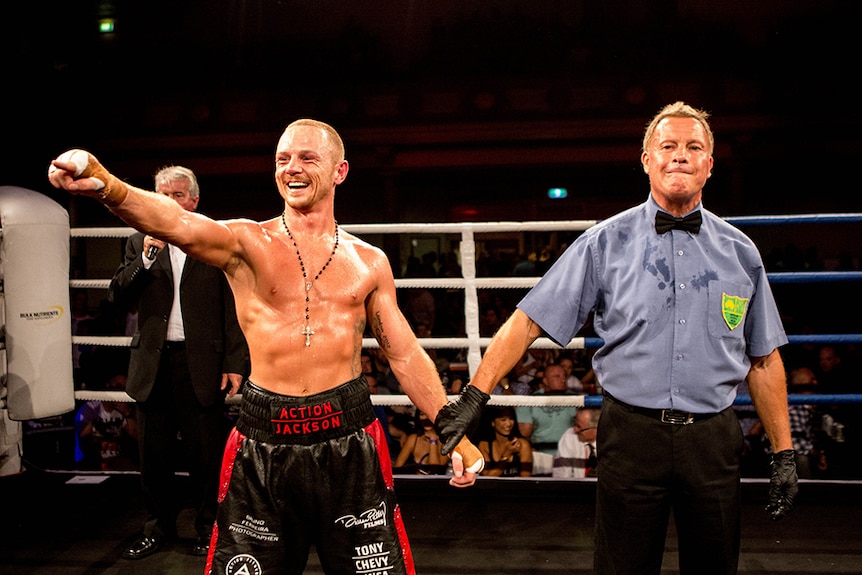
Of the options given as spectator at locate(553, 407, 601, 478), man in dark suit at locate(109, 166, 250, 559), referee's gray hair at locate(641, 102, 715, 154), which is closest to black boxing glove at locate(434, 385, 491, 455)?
referee's gray hair at locate(641, 102, 715, 154)

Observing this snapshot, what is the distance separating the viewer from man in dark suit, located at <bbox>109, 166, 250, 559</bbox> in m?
2.72

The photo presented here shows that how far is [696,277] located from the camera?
181 cm

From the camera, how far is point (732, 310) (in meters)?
1.81

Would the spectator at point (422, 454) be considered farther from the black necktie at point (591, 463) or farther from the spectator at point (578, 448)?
the black necktie at point (591, 463)

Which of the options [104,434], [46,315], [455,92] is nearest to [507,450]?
[46,315]

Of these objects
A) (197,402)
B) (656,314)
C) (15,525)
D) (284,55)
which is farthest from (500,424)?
(284,55)

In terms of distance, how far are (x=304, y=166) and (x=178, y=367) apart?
136 centimetres

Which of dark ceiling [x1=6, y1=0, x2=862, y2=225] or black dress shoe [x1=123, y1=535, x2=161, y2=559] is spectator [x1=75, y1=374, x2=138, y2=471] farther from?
dark ceiling [x1=6, y1=0, x2=862, y2=225]

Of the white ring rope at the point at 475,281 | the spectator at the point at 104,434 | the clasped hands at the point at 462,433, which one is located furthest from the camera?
the spectator at the point at 104,434

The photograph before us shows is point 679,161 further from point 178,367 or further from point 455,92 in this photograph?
point 455,92

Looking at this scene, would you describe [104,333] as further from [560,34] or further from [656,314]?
[560,34]

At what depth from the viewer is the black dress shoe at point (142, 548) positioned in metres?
2.71

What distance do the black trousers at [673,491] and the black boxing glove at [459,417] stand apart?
1.24 feet

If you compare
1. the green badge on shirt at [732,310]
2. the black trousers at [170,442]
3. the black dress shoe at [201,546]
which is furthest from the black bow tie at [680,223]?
the black dress shoe at [201,546]
